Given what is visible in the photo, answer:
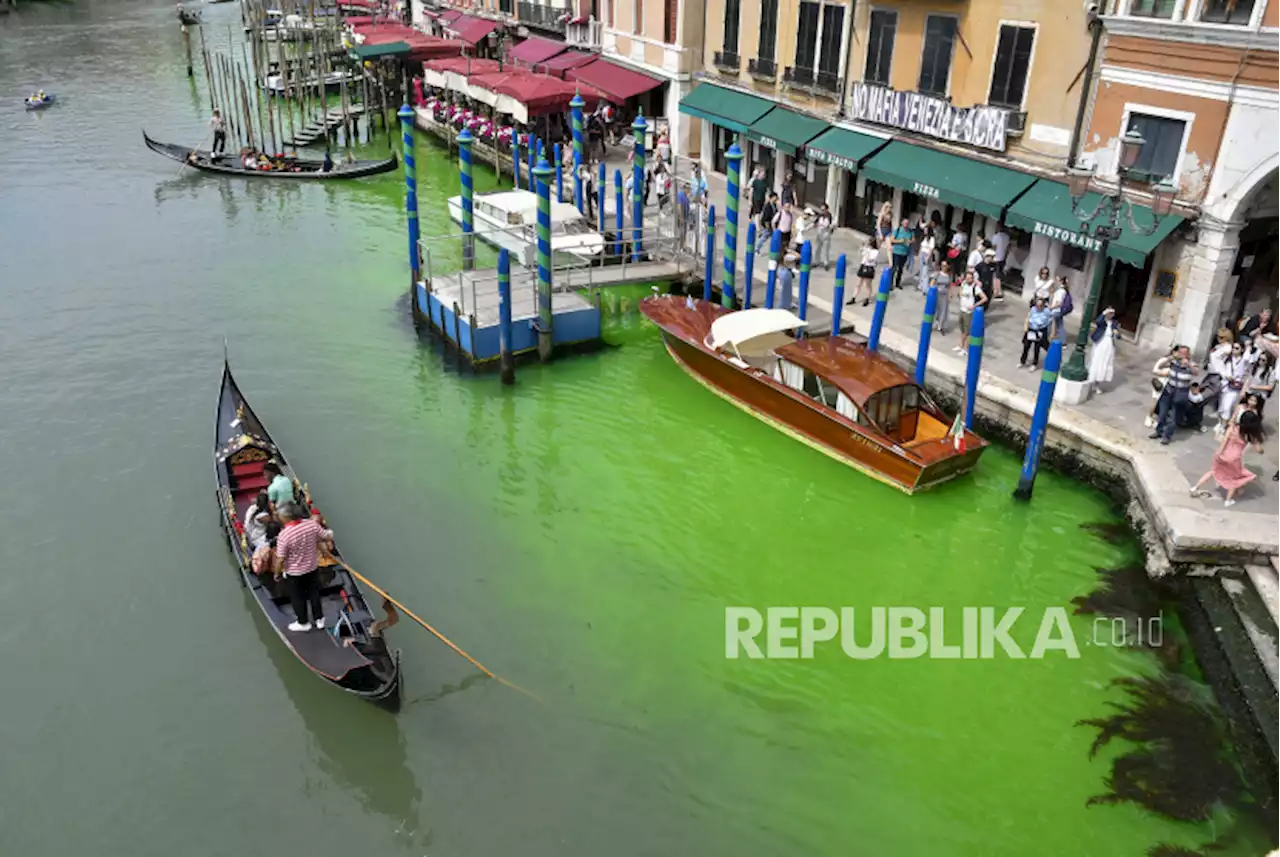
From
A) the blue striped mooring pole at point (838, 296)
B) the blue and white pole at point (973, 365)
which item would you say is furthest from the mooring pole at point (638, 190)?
the blue and white pole at point (973, 365)

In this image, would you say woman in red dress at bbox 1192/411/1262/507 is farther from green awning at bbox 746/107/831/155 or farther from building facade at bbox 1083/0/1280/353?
green awning at bbox 746/107/831/155

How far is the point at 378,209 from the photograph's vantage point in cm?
2834

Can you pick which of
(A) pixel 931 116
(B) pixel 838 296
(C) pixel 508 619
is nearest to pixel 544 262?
(B) pixel 838 296

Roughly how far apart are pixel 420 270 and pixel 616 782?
1292 centimetres

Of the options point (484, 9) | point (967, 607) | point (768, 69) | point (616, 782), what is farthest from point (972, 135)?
point (484, 9)

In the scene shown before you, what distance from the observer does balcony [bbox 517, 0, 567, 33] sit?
35625 millimetres

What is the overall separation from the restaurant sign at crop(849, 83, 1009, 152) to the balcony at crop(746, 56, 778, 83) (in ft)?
10.7

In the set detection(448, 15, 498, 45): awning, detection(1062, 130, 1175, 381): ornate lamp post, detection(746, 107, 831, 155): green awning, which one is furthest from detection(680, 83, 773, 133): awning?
detection(448, 15, 498, 45): awning

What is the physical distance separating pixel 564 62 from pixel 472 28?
1138 cm

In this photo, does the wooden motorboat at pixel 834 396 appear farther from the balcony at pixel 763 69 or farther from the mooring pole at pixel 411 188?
the balcony at pixel 763 69

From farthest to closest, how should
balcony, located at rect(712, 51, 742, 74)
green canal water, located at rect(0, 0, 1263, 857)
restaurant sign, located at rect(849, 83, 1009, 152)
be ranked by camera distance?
balcony, located at rect(712, 51, 742, 74)
restaurant sign, located at rect(849, 83, 1009, 152)
green canal water, located at rect(0, 0, 1263, 857)

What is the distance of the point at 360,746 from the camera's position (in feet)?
34.3

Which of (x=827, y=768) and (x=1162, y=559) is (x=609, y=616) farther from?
(x=1162, y=559)

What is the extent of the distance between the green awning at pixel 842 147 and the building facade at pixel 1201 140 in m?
5.24
